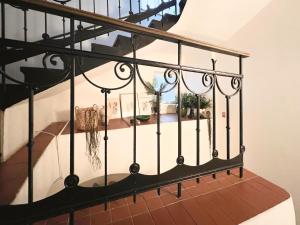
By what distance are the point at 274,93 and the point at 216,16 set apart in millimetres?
1278

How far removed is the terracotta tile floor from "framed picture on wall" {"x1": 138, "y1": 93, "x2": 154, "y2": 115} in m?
1.60

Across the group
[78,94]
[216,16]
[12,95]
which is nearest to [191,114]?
[216,16]

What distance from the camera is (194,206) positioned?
0.76 metres

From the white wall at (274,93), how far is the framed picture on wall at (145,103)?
1419mm

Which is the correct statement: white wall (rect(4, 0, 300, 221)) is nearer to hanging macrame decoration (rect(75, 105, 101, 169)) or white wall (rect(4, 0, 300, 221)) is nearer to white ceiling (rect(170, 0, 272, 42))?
white ceiling (rect(170, 0, 272, 42))

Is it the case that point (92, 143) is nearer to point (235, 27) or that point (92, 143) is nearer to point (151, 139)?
point (151, 139)

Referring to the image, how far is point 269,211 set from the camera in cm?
75

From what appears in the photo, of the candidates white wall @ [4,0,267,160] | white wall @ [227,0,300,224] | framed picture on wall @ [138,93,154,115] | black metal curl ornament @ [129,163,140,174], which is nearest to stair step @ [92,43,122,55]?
white wall @ [4,0,267,160]

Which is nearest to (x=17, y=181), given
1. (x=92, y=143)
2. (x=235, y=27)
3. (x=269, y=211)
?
(x=92, y=143)

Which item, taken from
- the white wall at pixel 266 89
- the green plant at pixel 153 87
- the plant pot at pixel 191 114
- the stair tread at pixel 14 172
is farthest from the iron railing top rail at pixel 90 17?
the plant pot at pixel 191 114

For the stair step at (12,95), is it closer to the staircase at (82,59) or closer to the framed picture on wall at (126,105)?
the staircase at (82,59)

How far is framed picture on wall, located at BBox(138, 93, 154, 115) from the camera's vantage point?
2443 mm

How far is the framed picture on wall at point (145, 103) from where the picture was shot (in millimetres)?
2443

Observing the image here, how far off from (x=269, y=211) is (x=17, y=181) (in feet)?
4.03
